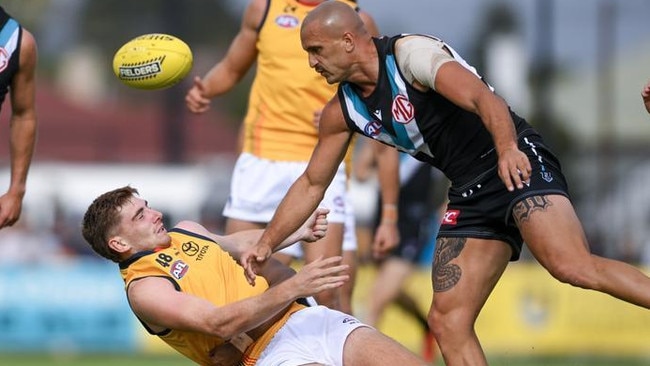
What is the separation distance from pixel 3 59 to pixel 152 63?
3.42ft

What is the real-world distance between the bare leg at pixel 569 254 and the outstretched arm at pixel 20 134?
3.32 meters

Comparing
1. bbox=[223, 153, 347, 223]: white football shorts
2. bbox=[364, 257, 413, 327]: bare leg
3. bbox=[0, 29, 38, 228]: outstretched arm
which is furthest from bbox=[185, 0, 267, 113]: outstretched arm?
bbox=[364, 257, 413, 327]: bare leg

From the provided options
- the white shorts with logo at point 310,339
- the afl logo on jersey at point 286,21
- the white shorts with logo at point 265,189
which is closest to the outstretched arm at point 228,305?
the white shorts with logo at point 310,339

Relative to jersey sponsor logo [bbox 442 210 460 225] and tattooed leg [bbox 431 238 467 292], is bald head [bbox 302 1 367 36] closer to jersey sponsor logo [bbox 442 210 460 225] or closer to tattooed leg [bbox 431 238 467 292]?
jersey sponsor logo [bbox 442 210 460 225]

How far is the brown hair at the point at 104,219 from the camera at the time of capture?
259 inches

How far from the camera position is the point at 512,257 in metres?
6.90

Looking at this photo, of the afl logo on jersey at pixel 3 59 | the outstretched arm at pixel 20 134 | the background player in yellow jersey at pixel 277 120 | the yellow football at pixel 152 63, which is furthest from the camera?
the background player in yellow jersey at pixel 277 120

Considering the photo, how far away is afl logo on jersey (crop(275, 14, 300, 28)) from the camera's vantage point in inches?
327

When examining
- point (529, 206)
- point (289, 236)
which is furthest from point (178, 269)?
point (529, 206)

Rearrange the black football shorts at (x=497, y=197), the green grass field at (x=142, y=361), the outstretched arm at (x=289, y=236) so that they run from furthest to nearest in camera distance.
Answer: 1. the green grass field at (x=142, y=361)
2. the outstretched arm at (x=289, y=236)
3. the black football shorts at (x=497, y=197)

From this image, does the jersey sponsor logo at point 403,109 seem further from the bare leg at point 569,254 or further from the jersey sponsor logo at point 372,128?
the bare leg at point 569,254

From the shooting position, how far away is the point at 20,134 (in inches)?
319

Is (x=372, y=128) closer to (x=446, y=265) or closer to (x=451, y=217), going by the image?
(x=451, y=217)

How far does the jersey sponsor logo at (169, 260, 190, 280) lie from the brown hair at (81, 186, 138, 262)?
334 millimetres
